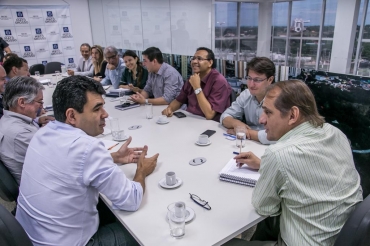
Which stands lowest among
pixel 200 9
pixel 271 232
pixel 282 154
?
pixel 271 232

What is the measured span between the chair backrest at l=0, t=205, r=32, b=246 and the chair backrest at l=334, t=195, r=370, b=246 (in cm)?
123

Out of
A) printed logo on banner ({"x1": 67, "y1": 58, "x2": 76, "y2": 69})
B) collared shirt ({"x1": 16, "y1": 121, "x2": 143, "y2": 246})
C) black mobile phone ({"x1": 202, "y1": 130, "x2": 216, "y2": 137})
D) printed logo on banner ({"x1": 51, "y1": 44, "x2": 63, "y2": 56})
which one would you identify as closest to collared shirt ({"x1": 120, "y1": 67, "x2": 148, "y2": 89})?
black mobile phone ({"x1": 202, "y1": 130, "x2": 216, "y2": 137})

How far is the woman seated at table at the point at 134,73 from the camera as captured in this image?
369 cm

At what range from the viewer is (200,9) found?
12.7 feet

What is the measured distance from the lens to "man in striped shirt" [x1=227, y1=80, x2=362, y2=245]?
106 cm

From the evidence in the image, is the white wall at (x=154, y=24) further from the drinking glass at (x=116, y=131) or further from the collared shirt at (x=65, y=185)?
the collared shirt at (x=65, y=185)

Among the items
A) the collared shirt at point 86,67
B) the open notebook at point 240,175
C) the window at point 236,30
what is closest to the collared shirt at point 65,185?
the open notebook at point 240,175

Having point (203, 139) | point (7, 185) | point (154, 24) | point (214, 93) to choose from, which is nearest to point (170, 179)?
point (203, 139)

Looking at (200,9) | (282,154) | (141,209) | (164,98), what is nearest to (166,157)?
(141,209)

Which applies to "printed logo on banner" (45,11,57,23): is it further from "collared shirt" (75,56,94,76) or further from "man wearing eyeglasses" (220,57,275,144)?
"man wearing eyeglasses" (220,57,275,144)

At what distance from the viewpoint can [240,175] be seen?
146 centimetres

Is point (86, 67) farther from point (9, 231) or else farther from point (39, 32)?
point (9, 231)

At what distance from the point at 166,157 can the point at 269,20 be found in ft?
6.43

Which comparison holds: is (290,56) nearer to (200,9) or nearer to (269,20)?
(269,20)
